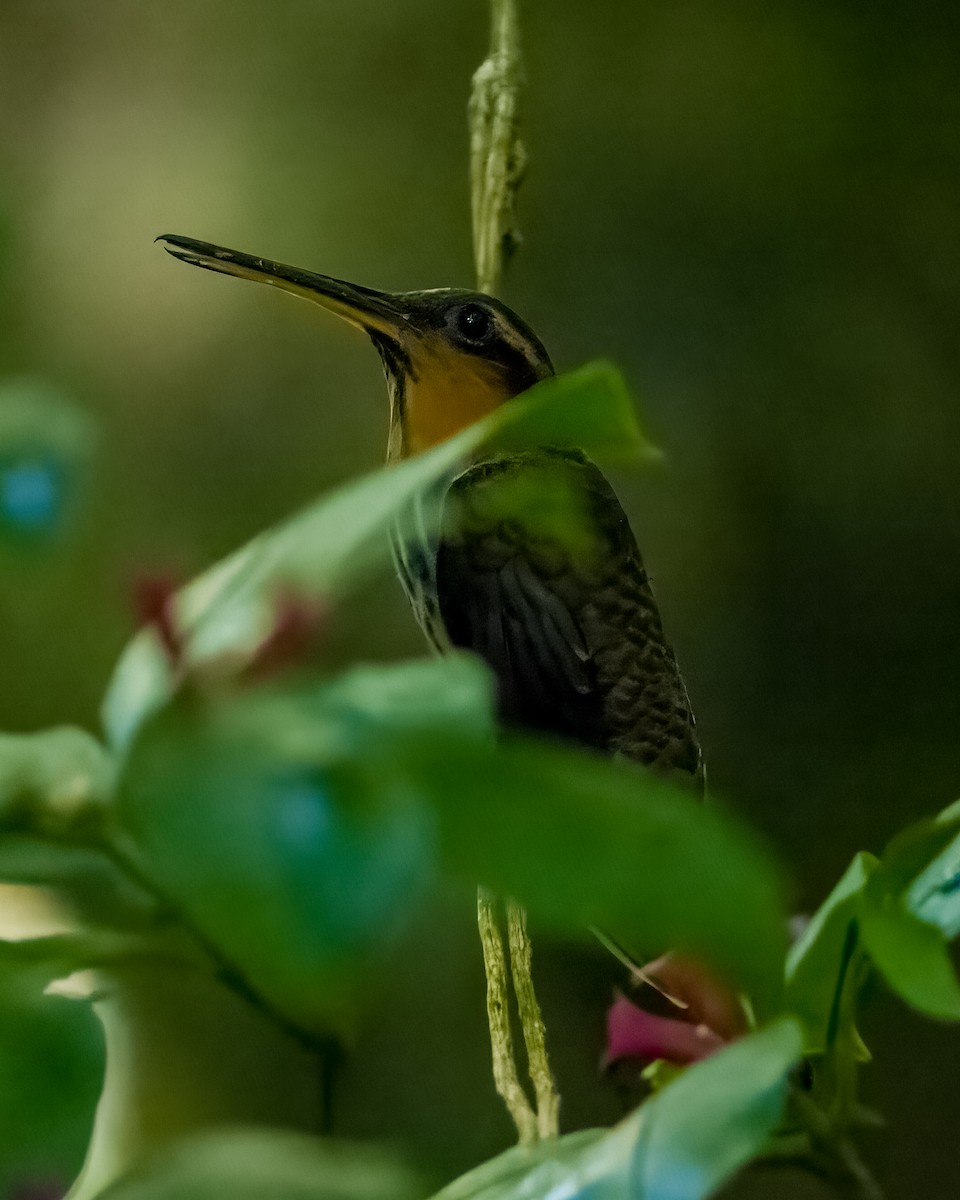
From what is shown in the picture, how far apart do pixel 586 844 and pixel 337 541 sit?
3.3 inches

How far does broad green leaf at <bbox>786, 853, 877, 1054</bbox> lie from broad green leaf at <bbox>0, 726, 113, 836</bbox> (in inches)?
9.2

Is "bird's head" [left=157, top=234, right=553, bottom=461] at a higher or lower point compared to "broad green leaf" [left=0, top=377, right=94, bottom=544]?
higher

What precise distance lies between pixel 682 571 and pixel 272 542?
5.95 ft

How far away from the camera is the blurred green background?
204cm

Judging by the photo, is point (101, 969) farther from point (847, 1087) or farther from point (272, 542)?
point (847, 1087)

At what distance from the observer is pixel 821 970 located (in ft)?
1.30

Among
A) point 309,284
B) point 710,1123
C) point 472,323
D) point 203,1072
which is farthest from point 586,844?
point 203,1072

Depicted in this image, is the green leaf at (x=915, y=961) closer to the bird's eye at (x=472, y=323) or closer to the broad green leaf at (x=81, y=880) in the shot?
the broad green leaf at (x=81, y=880)

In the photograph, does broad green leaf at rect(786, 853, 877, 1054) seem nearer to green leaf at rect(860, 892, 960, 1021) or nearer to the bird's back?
green leaf at rect(860, 892, 960, 1021)

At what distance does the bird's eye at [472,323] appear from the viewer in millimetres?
958

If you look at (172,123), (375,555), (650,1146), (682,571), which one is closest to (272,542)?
(375,555)

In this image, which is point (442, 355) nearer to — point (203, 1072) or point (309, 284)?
point (309, 284)

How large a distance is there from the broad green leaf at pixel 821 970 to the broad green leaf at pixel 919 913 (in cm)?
1

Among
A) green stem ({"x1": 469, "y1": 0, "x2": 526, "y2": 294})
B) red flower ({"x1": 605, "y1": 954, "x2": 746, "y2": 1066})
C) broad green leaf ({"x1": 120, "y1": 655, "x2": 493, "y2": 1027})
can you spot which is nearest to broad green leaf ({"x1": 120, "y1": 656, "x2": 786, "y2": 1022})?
broad green leaf ({"x1": 120, "y1": 655, "x2": 493, "y2": 1027})
